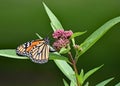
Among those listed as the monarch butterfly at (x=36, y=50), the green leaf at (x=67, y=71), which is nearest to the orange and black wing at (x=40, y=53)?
the monarch butterfly at (x=36, y=50)

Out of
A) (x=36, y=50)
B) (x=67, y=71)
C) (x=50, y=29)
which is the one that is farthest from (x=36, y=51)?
(x=50, y=29)

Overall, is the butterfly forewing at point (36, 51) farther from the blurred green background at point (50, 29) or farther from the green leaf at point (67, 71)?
the blurred green background at point (50, 29)

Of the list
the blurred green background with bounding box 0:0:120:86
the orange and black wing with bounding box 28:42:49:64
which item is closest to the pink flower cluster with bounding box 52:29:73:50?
the orange and black wing with bounding box 28:42:49:64

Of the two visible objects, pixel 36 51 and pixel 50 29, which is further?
pixel 50 29

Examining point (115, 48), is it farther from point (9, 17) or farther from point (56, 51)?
point (56, 51)

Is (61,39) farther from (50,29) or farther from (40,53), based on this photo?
(50,29)

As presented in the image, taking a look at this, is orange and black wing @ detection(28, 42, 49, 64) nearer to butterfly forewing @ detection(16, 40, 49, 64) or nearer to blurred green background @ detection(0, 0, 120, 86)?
butterfly forewing @ detection(16, 40, 49, 64)
